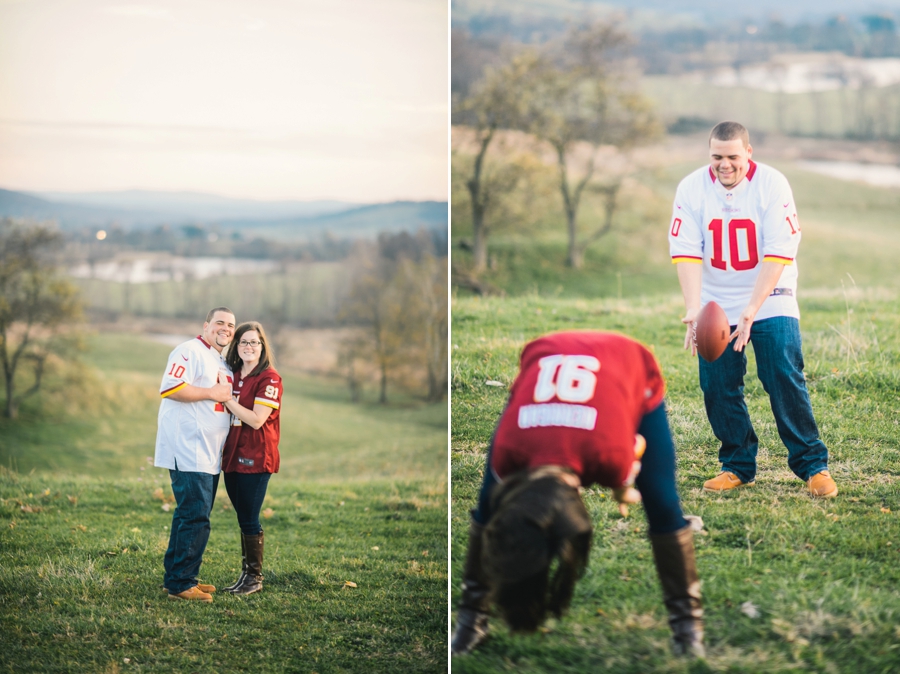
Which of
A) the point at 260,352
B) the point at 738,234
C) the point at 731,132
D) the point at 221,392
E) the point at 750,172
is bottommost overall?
the point at 221,392

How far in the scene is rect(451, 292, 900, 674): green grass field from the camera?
105 inches

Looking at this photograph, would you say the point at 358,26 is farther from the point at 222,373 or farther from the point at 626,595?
Answer: the point at 626,595

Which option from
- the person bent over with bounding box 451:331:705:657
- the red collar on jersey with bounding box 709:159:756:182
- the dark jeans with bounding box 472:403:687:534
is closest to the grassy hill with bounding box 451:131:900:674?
the person bent over with bounding box 451:331:705:657

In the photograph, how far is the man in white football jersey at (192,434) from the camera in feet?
11.0

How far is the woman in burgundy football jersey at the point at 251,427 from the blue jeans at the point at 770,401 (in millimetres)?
1823

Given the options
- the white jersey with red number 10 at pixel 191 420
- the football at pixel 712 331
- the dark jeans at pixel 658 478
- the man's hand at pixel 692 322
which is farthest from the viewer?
the white jersey with red number 10 at pixel 191 420

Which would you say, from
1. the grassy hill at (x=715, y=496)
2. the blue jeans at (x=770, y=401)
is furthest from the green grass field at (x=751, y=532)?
the blue jeans at (x=770, y=401)

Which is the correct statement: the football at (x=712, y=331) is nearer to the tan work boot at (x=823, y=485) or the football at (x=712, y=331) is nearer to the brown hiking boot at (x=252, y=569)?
the tan work boot at (x=823, y=485)

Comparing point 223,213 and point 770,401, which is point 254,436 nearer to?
point 770,401

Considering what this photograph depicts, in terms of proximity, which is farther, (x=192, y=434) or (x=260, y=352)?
(x=260, y=352)

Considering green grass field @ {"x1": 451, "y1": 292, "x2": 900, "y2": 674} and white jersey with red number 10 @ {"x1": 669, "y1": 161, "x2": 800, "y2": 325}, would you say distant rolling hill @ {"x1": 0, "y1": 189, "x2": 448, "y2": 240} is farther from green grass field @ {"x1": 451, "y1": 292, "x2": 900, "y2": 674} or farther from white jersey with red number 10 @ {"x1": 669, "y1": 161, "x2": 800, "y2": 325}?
white jersey with red number 10 @ {"x1": 669, "y1": 161, "x2": 800, "y2": 325}

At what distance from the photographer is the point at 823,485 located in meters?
3.08

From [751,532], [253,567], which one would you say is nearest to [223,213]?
Result: [253,567]

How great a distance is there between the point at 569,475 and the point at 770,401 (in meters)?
1.46
